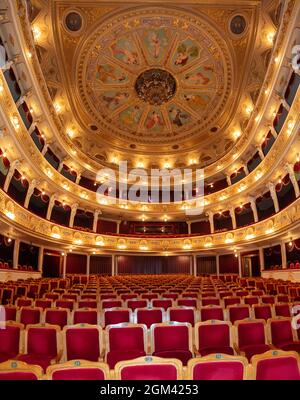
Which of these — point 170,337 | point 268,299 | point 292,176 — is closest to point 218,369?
point 170,337

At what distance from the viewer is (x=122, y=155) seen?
2930cm

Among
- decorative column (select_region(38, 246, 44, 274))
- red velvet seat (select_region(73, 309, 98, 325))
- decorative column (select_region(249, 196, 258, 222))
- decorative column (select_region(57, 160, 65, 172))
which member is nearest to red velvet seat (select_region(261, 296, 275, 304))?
red velvet seat (select_region(73, 309, 98, 325))

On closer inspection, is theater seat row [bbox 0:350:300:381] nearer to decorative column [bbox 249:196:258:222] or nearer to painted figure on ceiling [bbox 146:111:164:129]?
decorative column [bbox 249:196:258:222]

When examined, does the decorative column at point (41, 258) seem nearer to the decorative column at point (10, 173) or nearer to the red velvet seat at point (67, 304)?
the decorative column at point (10, 173)

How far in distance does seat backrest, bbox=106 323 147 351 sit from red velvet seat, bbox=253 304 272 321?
8.44ft

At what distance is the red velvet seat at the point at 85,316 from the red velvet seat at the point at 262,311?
315cm

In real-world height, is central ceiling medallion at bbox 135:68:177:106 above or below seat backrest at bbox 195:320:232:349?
above

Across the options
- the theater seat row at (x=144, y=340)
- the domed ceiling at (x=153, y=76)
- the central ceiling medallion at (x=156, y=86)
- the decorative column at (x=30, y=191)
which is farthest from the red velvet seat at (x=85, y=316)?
the central ceiling medallion at (x=156, y=86)

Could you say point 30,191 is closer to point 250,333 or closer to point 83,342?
point 83,342

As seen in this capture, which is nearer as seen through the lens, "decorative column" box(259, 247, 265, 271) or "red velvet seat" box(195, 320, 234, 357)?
"red velvet seat" box(195, 320, 234, 357)

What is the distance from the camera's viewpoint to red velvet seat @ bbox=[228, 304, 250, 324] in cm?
560

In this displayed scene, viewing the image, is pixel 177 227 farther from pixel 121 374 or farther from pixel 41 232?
pixel 121 374

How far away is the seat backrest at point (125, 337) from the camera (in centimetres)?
434

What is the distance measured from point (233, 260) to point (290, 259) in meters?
8.03
